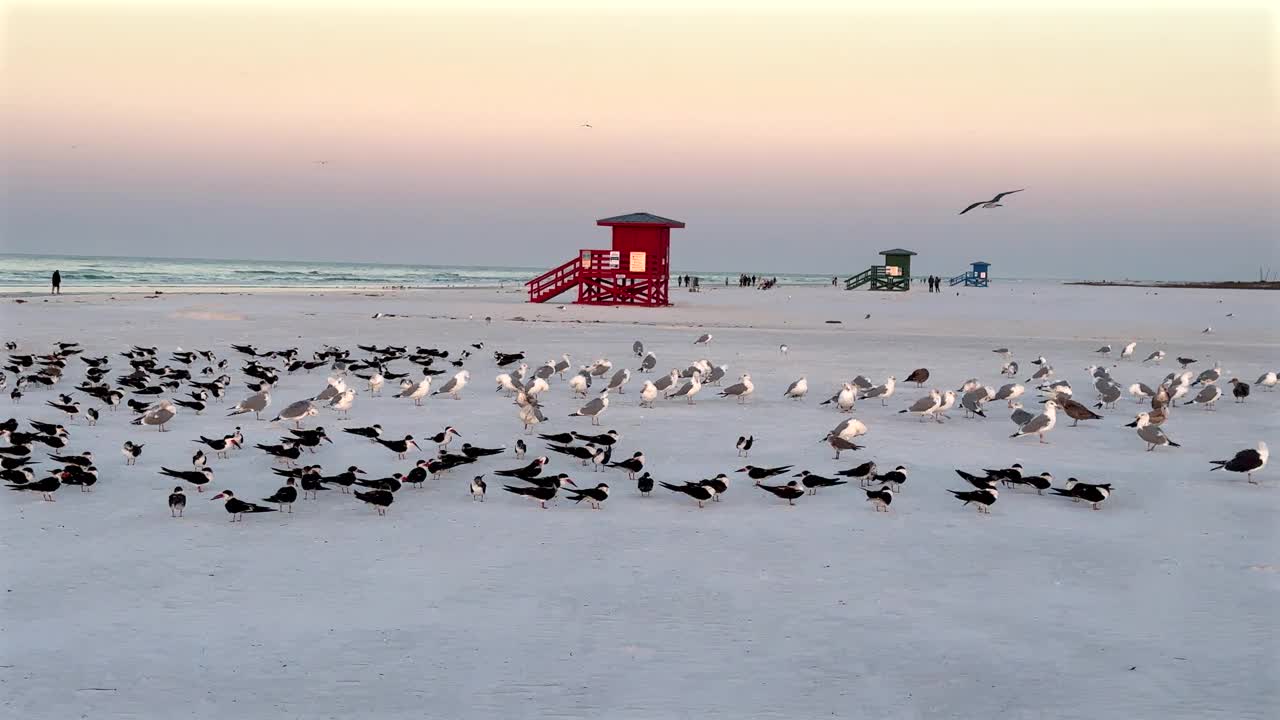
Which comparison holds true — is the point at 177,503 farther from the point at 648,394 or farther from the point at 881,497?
the point at 648,394

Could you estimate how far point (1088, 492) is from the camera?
9859mm

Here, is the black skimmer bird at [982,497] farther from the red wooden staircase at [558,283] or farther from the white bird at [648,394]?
the red wooden staircase at [558,283]

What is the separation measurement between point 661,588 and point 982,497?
373 centimetres

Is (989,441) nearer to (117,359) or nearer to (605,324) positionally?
(117,359)

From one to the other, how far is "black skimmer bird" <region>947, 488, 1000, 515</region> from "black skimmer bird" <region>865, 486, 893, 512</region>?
1.89 ft

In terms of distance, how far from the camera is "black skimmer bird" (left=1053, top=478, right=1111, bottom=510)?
32.3 feet

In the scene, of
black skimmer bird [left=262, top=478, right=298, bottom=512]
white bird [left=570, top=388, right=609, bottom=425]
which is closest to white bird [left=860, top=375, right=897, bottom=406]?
white bird [left=570, top=388, right=609, bottom=425]

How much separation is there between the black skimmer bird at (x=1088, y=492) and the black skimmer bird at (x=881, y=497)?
69.0 inches

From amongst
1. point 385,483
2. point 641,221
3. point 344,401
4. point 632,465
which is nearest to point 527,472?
point 632,465

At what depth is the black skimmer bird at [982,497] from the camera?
9.60m

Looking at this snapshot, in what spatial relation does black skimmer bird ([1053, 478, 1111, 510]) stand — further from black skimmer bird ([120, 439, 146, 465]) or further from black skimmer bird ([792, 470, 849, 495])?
black skimmer bird ([120, 439, 146, 465])

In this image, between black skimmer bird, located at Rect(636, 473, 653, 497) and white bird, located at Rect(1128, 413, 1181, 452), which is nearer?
black skimmer bird, located at Rect(636, 473, 653, 497)

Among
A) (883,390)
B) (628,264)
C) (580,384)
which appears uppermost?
(628,264)

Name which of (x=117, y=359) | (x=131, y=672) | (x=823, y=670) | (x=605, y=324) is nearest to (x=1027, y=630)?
(x=823, y=670)
